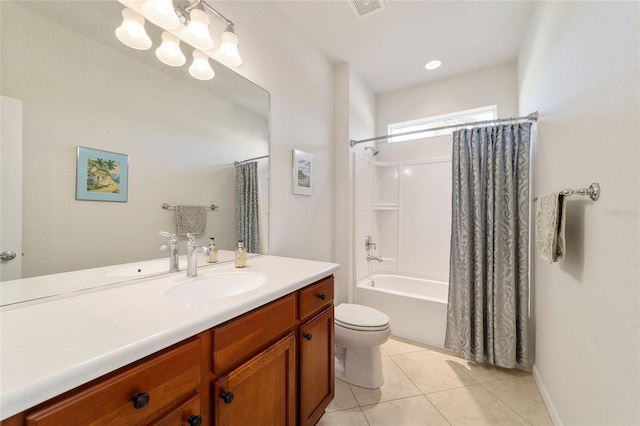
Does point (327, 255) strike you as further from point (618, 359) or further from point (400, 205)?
point (618, 359)

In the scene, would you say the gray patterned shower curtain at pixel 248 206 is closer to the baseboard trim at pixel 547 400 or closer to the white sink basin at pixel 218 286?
the white sink basin at pixel 218 286

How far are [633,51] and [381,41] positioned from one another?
174 centimetres

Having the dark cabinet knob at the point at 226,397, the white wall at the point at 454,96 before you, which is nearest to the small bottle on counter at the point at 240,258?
the dark cabinet knob at the point at 226,397

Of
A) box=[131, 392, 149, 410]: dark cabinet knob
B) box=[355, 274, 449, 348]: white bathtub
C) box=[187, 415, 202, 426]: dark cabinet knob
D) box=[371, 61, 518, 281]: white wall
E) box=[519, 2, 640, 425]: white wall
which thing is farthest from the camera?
box=[371, 61, 518, 281]: white wall

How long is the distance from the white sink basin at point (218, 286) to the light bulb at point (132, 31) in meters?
1.04

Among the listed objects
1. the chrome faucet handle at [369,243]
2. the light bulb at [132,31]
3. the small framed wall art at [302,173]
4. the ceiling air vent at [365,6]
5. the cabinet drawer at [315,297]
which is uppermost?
the ceiling air vent at [365,6]

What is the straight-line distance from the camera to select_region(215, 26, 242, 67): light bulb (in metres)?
1.34

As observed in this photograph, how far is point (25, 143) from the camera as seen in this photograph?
813mm

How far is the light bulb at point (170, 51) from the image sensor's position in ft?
3.84

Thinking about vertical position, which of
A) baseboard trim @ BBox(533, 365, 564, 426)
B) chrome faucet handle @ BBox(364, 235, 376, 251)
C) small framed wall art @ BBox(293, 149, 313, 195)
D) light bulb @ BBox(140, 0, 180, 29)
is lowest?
baseboard trim @ BBox(533, 365, 564, 426)

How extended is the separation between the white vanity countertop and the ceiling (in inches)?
78.1

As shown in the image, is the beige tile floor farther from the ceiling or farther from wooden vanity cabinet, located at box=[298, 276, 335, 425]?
the ceiling

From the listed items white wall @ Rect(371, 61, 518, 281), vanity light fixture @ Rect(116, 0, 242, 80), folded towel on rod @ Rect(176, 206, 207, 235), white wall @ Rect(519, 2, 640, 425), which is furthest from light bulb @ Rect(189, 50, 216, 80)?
white wall @ Rect(371, 61, 518, 281)

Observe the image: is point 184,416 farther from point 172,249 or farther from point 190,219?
point 190,219
